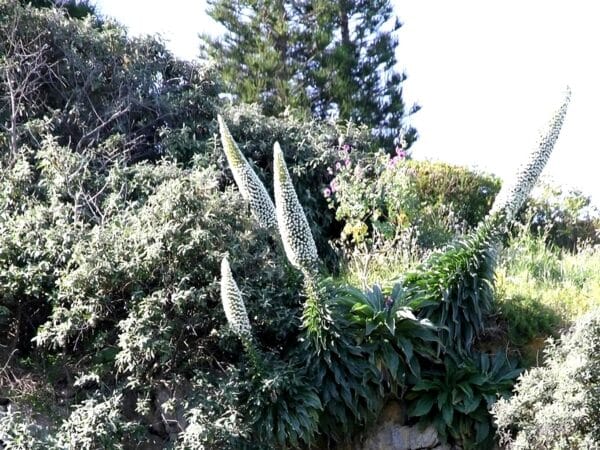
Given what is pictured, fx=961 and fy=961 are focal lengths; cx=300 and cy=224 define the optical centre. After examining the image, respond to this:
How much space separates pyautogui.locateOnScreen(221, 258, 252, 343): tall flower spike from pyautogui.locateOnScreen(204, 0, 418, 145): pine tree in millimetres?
14048

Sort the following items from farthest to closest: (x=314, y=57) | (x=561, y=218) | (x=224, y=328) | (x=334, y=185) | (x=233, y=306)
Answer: (x=314, y=57)
(x=561, y=218)
(x=334, y=185)
(x=224, y=328)
(x=233, y=306)

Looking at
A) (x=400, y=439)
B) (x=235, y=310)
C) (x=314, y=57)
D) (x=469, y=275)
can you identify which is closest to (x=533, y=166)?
(x=469, y=275)

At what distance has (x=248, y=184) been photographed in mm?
→ 8383

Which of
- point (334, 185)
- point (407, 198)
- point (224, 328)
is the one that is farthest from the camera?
point (334, 185)

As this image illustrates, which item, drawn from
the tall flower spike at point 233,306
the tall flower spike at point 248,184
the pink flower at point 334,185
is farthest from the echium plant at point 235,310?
the pink flower at point 334,185

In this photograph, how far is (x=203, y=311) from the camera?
809cm

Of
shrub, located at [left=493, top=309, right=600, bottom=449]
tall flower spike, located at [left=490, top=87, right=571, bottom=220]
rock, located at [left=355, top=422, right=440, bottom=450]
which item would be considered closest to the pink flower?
tall flower spike, located at [left=490, top=87, right=571, bottom=220]

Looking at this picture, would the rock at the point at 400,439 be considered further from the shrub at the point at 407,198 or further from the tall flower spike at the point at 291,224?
the shrub at the point at 407,198

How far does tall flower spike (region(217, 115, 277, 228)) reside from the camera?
8234 mm

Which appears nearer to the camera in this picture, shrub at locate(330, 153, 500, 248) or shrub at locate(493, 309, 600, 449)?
shrub at locate(493, 309, 600, 449)

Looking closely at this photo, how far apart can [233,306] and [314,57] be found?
14.9 metres

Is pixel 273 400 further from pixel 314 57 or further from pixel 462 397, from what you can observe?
pixel 314 57

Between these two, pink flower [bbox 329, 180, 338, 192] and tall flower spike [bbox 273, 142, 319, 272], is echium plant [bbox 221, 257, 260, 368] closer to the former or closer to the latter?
tall flower spike [bbox 273, 142, 319, 272]

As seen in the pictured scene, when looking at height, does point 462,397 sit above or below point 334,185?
below
